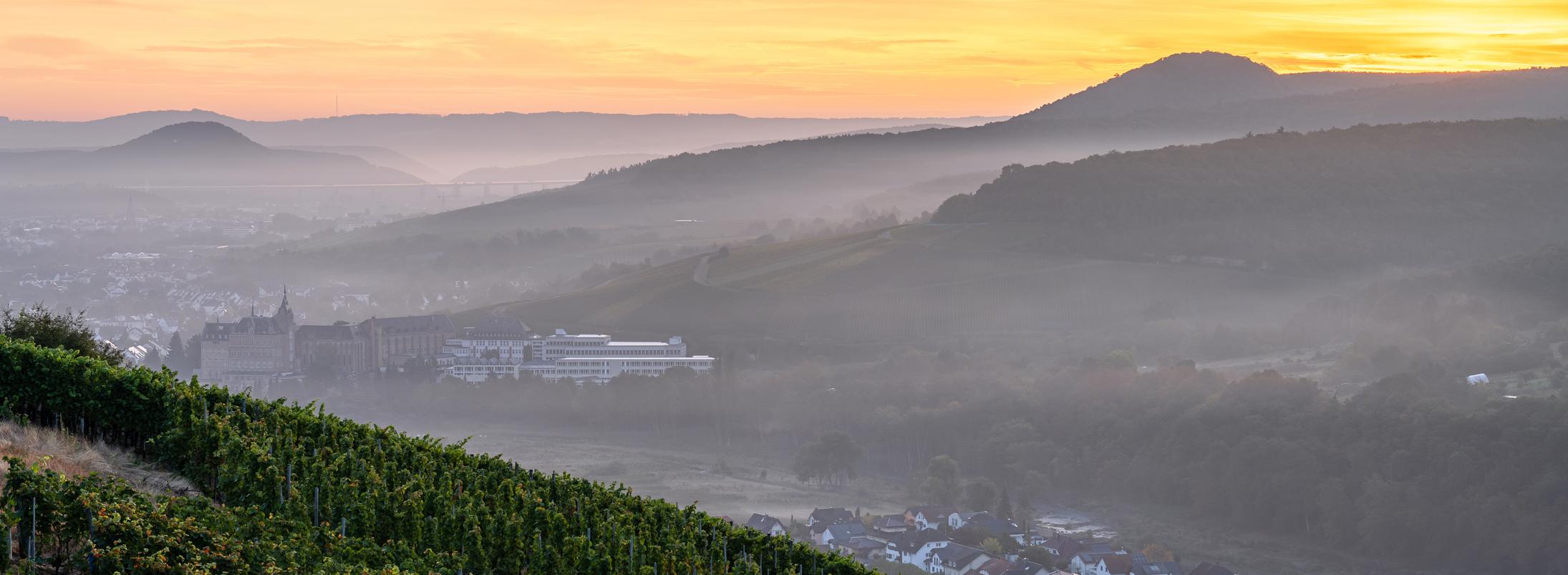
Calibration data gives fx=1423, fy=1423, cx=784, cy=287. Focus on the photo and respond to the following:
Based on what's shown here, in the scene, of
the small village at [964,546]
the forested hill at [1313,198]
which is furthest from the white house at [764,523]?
the forested hill at [1313,198]

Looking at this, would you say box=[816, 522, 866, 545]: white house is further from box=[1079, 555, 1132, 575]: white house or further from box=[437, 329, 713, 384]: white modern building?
box=[437, 329, 713, 384]: white modern building

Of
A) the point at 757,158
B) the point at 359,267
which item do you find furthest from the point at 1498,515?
the point at 757,158

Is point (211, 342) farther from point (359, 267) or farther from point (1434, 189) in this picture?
point (1434, 189)

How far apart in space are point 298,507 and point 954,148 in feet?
498

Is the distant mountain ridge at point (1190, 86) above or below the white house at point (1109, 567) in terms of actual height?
above

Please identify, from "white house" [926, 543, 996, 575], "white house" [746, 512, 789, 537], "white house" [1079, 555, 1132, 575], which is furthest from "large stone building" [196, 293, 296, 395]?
"white house" [1079, 555, 1132, 575]

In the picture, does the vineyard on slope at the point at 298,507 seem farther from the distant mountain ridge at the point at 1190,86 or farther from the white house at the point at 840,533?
the distant mountain ridge at the point at 1190,86

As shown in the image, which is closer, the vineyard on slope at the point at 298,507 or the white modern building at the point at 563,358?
the vineyard on slope at the point at 298,507

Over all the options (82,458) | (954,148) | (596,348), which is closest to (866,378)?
(596,348)

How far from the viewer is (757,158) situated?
6260 inches

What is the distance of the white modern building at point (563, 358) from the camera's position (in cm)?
5800

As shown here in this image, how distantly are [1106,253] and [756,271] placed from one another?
20.6 m

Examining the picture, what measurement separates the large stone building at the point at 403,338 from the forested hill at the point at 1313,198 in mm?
37258

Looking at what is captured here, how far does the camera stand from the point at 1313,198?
3681 inches
